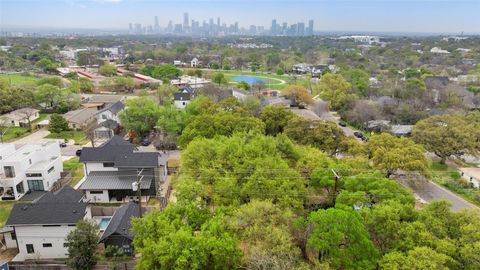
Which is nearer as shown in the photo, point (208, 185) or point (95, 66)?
point (208, 185)

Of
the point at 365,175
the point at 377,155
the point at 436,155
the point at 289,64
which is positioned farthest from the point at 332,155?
the point at 289,64

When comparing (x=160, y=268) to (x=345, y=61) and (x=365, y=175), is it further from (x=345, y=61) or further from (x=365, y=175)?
(x=345, y=61)

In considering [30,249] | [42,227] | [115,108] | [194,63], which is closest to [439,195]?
[42,227]

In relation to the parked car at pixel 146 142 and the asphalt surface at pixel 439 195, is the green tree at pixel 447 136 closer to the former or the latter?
the asphalt surface at pixel 439 195

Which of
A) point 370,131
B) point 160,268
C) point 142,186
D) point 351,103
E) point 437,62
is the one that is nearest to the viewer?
point 160,268

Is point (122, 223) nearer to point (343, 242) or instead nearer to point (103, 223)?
point (103, 223)

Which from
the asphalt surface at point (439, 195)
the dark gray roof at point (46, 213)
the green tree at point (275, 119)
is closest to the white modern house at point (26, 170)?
the dark gray roof at point (46, 213)

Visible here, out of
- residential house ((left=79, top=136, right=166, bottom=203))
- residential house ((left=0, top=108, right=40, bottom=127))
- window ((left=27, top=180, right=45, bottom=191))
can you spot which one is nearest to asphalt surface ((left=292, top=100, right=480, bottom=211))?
residential house ((left=79, top=136, right=166, bottom=203))
